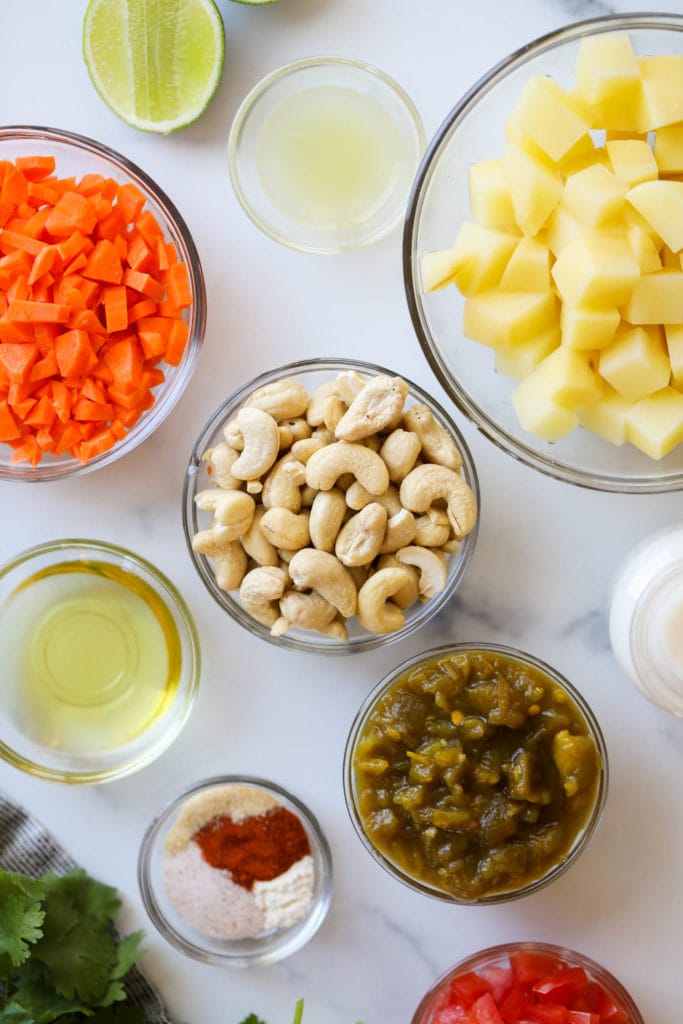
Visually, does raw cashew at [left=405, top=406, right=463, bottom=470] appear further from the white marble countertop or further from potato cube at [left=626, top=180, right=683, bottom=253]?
potato cube at [left=626, top=180, right=683, bottom=253]

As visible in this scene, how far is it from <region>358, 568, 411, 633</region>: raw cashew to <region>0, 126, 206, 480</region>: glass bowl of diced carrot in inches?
18.2

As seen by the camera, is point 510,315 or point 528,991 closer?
point 510,315

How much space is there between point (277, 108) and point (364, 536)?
2.55ft

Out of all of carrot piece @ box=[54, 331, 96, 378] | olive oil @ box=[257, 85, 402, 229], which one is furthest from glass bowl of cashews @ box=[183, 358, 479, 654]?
olive oil @ box=[257, 85, 402, 229]

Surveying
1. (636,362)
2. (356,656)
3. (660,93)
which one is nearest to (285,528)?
(356,656)

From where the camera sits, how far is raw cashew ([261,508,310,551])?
1.48 meters

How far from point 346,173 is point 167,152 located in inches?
12.0

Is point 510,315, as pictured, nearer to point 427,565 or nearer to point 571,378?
point 571,378

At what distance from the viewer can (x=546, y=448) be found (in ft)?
5.00

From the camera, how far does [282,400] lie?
4.98 feet

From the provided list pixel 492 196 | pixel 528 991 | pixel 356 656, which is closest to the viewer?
pixel 492 196

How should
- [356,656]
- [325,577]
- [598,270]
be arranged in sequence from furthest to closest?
[356,656]
[325,577]
[598,270]

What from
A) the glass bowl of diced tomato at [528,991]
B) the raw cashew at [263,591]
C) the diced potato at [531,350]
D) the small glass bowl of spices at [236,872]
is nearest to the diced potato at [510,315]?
the diced potato at [531,350]

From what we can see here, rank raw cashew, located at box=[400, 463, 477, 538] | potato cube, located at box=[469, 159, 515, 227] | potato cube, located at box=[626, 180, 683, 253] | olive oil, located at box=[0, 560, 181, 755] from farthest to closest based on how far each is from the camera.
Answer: olive oil, located at box=[0, 560, 181, 755] < raw cashew, located at box=[400, 463, 477, 538] < potato cube, located at box=[469, 159, 515, 227] < potato cube, located at box=[626, 180, 683, 253]
